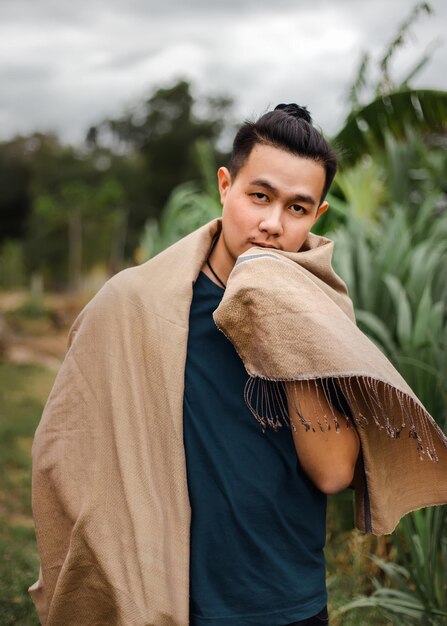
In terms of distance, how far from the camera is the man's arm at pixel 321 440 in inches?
55.6

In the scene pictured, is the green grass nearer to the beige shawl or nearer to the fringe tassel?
the beige shawl

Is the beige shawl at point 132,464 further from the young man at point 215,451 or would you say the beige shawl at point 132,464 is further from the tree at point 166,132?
the tree at point 166,132

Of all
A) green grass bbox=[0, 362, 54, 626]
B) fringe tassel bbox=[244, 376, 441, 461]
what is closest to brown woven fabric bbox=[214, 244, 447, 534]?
fringe tassel bbox=[244, 376, 441, 461]

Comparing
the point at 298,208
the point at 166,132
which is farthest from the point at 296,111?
the point at 166,132

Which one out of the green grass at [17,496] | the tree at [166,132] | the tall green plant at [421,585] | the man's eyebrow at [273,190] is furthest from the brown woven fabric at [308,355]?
the tree at [166,132]

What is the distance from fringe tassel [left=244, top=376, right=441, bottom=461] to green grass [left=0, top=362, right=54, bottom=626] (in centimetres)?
219

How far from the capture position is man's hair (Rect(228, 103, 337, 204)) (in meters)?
1.56

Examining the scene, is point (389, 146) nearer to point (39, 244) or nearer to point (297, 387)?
point (297, 387)

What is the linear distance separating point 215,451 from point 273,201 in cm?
51

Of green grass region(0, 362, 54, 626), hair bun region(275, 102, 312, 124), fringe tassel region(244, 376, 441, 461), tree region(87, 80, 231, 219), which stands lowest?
green grass region(0, 362, 54, 626)

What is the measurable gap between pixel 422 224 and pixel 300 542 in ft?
10.3

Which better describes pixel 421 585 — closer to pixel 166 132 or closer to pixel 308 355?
pixel 308 355

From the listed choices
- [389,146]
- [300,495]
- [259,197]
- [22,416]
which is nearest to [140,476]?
[300,495]

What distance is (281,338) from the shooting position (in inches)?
53.9
